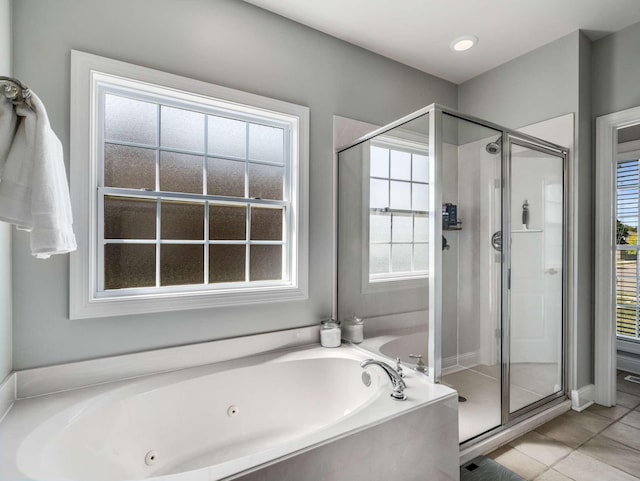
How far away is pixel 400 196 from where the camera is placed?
77.0 inches

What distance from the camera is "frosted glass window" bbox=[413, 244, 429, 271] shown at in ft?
5.75

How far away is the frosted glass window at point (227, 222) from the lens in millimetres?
2074

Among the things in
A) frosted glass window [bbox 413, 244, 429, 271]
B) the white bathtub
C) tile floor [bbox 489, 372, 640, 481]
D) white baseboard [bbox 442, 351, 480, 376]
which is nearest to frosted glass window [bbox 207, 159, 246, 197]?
the white bathtub

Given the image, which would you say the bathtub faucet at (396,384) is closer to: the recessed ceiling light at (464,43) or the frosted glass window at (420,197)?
the frosted glass window at (420,197)

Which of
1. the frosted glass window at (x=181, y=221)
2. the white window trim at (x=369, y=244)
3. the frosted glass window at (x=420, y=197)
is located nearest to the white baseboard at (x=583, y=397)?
the white window trim at (x=369, y=244)

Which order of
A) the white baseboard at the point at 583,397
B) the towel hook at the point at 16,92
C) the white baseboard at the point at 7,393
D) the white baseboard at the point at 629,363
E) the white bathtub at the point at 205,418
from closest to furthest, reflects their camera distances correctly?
the towel hook at the point at 16,92, the white bathtub at the point at 205,418, the white baseboard at the point at 7,393, the white baseboard at the point at 583,397, the white baseboard at the point at 629,363

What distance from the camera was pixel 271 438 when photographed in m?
1.85

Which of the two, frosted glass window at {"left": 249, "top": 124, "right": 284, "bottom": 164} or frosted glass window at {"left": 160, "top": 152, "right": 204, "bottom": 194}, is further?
frosted glass window at {"left": 249, "top": 124, "right": 284, "bottom": 164}

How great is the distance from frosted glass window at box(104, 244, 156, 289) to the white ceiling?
1.63 meters

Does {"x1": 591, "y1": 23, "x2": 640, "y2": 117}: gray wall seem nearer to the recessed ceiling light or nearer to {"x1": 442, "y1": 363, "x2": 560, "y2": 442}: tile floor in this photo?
the recessed ceiling light

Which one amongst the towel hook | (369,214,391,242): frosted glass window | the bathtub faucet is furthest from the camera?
(369,214,391,242): frosted glass window

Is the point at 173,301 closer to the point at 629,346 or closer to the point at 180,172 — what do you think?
the point at 180,172

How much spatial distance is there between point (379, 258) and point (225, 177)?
1.09 m

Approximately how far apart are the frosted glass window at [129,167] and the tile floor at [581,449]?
246 centimetres
